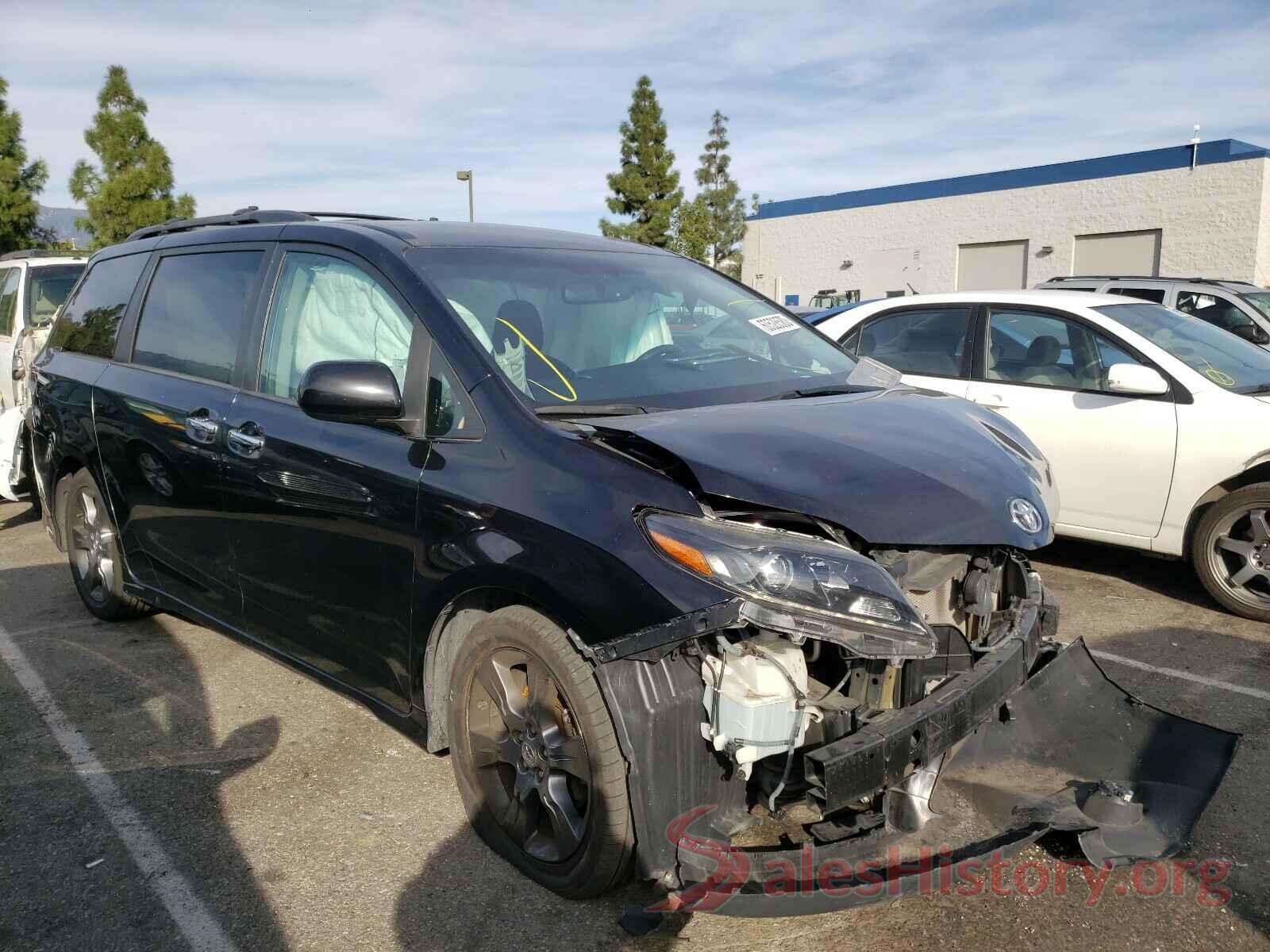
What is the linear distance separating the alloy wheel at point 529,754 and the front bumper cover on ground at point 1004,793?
347 mm

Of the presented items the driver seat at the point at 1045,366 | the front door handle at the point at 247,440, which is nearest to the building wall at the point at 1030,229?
Answer: the driver seat at the point at 1045,366

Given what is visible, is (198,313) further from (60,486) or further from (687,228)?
(687,228)

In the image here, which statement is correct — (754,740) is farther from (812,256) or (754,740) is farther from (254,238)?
(812,256)

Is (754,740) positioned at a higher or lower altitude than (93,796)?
higher

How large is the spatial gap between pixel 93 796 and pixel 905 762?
2.78 meters

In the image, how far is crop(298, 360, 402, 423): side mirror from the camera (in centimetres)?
289

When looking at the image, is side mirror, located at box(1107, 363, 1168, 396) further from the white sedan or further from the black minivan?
the black minivan

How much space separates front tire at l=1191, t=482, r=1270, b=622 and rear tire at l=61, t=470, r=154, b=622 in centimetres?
541

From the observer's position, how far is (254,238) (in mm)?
3957

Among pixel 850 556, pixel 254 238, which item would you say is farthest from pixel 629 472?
pixel 254 238

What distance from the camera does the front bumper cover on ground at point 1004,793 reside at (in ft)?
7.53

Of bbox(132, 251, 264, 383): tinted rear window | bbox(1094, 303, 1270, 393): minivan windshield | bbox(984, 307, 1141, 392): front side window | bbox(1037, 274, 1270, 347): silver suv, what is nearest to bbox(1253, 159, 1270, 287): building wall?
bbox(1037, 274, 1270, 347): silver suv

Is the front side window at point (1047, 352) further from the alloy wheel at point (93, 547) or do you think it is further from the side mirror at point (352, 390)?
the alloy wheel at point (93, 547)

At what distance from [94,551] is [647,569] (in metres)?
3.88
